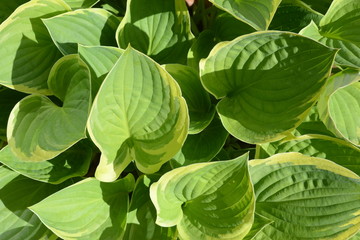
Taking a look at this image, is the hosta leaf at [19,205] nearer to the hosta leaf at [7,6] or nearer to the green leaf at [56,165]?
the green leaf at [56,165]

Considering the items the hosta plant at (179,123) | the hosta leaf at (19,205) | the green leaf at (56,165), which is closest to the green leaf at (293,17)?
the hosta plant at (179,123)

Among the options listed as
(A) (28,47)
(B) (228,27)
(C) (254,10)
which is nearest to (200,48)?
(B) (228,27)

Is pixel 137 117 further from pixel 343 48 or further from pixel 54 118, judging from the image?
pixel 343 48

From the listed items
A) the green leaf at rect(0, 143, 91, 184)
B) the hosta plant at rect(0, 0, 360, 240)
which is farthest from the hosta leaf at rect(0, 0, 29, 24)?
the green leaf at rect(0, 143, 91, 184)

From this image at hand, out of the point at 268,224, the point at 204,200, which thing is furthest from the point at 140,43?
the point at 268,224

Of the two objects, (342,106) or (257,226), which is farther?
(342,106)

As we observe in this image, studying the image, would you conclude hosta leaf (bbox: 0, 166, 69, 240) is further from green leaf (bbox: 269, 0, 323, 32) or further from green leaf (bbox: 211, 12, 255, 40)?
green leaf (bbox: 269, 0, 323, 32)

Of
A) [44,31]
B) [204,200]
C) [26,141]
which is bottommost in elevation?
[204,200]

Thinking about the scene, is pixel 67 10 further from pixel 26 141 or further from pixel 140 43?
pixel 26 141
